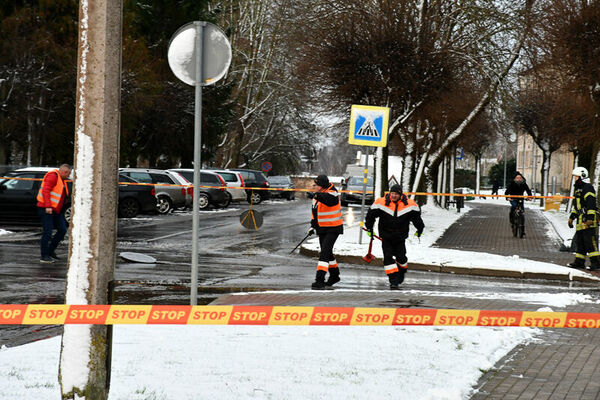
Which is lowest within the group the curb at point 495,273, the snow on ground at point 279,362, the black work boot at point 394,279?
the curb at point 495,273

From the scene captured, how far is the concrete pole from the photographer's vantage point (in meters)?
4.61

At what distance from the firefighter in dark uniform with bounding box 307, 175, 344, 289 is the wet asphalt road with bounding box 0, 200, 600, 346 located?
0.39 meters

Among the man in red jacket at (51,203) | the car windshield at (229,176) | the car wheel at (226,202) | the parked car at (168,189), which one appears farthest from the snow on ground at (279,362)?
the car windshield at (229,176)

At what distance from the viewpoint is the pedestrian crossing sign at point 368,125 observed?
17.8 m

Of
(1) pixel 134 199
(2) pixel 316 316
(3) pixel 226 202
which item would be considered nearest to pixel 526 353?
(2) pixel 316 316

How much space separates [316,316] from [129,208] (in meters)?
22.1

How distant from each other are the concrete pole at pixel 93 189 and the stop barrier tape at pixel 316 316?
0.41 m

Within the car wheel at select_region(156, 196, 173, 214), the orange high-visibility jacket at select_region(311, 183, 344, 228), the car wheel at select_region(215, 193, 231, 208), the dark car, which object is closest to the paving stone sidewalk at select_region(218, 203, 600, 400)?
the orange high-visibility jacket at select_region(311, 183, 344, 228)

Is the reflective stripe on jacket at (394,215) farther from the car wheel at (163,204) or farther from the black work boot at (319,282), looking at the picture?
the car wheel at (163,204)

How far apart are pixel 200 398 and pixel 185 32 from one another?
3671mm

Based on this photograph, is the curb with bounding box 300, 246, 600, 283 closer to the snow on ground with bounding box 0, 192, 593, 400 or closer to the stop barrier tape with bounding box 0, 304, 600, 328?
the snow on ground with bounding box 0, 192, 593, 400

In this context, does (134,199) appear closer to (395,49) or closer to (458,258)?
(395,49)

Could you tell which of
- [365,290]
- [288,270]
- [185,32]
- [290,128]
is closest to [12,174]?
[288,270]

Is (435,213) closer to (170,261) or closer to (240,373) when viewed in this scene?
(170,261)
